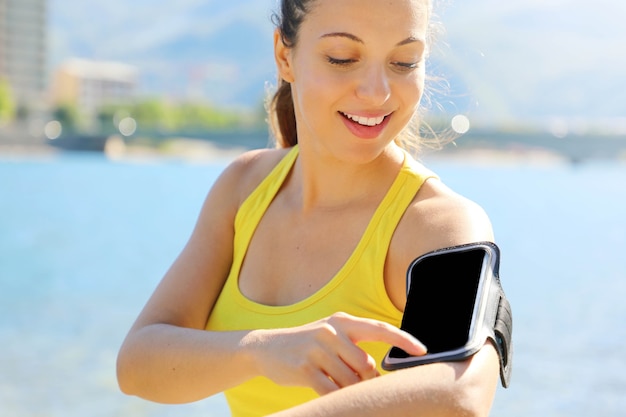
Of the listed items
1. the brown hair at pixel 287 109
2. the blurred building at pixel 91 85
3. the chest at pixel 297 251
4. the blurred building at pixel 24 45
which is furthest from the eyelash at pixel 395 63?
the blurred building at pixel 91 85

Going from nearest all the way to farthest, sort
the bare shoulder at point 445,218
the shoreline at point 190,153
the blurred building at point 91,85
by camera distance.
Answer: the bare shoulder at point 445,218 → the shoreline at point 190,153 → the blurred building at point 91,85

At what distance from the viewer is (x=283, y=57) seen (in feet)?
5.09

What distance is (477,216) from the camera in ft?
4.02

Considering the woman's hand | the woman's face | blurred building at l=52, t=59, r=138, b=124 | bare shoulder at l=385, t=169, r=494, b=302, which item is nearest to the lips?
the woman's face

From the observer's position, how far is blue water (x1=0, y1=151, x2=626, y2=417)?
671 centimetres

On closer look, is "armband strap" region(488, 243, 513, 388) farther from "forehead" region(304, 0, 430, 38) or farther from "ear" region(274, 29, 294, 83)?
"ear" region(274, 29, 294, 83)

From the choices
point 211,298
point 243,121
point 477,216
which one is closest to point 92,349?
point 211,298

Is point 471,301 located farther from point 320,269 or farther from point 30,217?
point 30,217

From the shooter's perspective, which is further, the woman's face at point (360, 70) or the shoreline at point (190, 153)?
the shoreline at point (190, 153)

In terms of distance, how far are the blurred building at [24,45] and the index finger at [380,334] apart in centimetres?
9166

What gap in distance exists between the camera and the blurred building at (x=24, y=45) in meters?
89.4

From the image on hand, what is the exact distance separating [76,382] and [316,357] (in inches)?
248

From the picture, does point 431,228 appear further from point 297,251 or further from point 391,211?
point 297,251

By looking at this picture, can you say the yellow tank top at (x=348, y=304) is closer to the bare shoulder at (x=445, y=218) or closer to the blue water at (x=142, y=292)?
the bare shoulder at (x=445, y=218)
